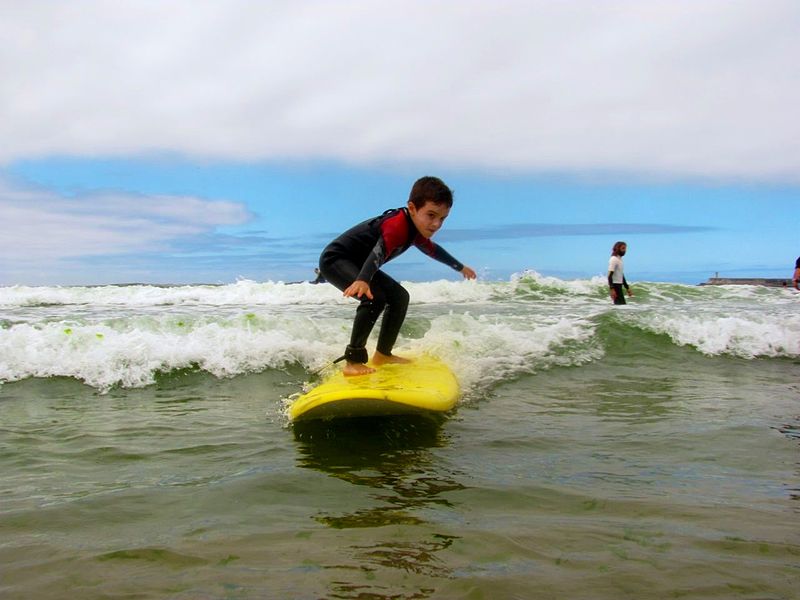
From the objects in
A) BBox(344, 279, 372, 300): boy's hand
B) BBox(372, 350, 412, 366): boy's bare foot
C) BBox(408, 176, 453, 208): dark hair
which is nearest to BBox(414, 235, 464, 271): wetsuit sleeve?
BBox(408, 176, 453, 208): dark hair

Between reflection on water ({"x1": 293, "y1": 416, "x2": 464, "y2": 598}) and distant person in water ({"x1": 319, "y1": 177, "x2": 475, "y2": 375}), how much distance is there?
75 cm

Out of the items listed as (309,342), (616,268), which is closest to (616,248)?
(616,268)

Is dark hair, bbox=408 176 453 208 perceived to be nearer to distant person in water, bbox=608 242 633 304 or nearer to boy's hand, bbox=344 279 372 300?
boy's hand, bbox=344 279 372 300

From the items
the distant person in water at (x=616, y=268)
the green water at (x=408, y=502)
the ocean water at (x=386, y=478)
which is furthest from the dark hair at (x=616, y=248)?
the green water at (x=408, y=502)

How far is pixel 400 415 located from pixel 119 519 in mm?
2064

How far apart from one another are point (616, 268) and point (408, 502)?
1089 cm

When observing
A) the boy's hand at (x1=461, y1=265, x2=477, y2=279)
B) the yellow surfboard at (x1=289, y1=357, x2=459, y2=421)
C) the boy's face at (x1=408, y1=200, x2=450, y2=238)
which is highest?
the boy's face at (x1=408, y1=200, x2=450, y2=238)

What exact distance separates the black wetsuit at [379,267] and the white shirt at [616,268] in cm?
819

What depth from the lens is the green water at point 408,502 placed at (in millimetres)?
1877

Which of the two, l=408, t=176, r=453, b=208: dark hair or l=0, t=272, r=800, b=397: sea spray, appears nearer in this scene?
l=408, t=176, r=453, b=208: dark hair

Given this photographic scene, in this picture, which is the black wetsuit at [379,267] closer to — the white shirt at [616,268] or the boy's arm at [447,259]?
the boy's arm at [447,259]

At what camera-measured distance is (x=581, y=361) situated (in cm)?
713

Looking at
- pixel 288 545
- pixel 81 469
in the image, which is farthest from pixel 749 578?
pixel 81 469

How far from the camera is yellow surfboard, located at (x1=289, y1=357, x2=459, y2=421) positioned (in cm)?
385
